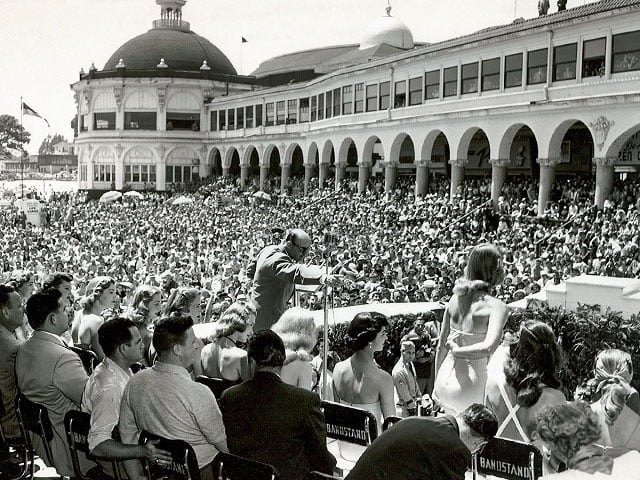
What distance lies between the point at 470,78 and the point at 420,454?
3178 cm

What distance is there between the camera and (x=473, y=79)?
1337 inches

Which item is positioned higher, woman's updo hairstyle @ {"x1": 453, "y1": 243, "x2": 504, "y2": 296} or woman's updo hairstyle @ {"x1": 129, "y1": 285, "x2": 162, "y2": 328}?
woman's updo hairstyle @ {"x1": 453, "y1": 243, "x2": 504, "y2": 296}

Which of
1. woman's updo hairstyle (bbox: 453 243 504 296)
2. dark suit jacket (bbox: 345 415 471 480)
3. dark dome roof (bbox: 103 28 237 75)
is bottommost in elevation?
dark suit jacket (bbox: 345 415 471 480)

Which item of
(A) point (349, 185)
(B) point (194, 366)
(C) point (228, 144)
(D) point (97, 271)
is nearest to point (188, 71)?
(C) point (228, 144)

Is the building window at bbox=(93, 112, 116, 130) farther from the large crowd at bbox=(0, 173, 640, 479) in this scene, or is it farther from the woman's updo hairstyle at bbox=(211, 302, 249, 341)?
the woman's updo hairstyle at bbox=(211, 302, 249, 341)

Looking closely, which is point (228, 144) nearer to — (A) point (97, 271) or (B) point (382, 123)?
(B) point (382, 123)

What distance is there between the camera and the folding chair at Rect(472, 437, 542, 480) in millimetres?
4691

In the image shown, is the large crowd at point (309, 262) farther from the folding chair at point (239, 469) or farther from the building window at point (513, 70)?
the building window at point (513, 70)

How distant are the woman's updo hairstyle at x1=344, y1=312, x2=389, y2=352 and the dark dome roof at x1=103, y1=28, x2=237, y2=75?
66.2 metres

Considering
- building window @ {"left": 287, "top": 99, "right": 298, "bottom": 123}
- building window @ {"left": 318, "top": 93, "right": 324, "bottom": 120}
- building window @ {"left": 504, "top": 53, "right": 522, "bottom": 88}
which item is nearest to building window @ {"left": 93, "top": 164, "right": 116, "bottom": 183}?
building window @ {"left": 287, "top": 99, "right": 298, "bottom": 123}

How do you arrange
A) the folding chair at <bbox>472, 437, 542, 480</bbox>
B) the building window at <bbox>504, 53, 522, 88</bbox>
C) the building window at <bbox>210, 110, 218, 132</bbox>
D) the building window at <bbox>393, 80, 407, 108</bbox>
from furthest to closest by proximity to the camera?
the building window at <bbox>210, 110, 218, 132</bbox> < the building window at <bbox>393, 80, 407, 108</bbox> < the building window at <bbox>504, 53, 522, 88</bbox> < the folding chair at <bbox>472, 437, 542, 480</bbox>

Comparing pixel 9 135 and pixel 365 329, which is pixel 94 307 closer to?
pixel 365 329

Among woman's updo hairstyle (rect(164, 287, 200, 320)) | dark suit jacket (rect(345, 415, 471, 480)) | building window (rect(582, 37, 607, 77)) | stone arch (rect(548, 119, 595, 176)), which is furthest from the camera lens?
stone arch (rect(548, 119, 595, 176))

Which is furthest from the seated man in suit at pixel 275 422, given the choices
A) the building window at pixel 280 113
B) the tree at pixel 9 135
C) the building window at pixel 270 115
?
the tree at pixel 9 135
